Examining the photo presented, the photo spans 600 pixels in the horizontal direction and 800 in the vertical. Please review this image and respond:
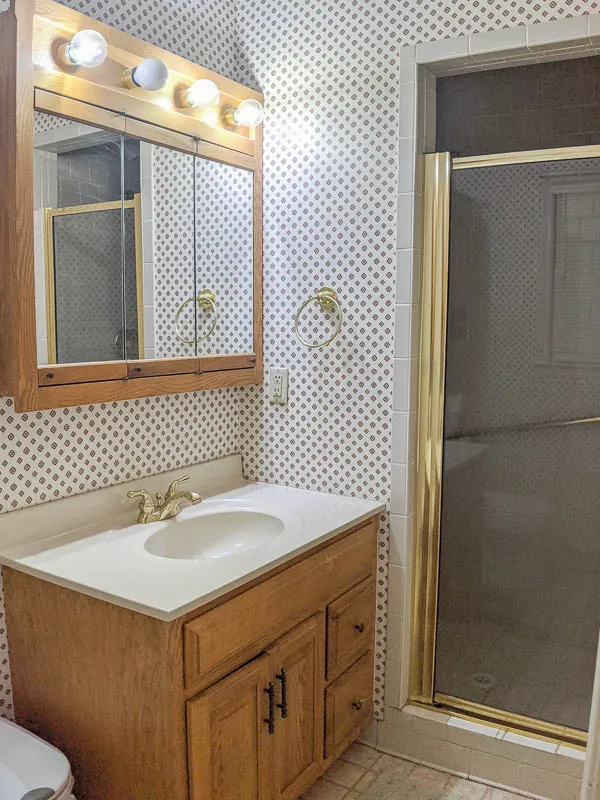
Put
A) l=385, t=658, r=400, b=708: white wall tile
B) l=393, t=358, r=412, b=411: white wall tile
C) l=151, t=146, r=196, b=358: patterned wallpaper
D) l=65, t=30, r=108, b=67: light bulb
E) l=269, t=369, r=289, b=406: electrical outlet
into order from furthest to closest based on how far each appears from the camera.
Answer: l=269, t=369, r=289, b=406: electrical outlet
l=385, t=658, r=400, b=708: white wall tile
l=393, t=358, r=412, b=411: white wall tile
l=151, t=146, r=196, b=358: patterned wallpaper
l=65, t=30, r=108, b=67: light bulb

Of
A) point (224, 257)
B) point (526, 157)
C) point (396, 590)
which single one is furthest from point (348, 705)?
point (526, 157)

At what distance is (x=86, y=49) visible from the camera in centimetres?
170

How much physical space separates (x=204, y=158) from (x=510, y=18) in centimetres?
94

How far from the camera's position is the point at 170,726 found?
5.08 feet

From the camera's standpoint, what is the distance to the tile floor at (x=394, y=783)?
85.8 inches

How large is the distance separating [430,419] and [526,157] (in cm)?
82

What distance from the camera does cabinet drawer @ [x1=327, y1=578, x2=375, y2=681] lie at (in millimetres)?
2098

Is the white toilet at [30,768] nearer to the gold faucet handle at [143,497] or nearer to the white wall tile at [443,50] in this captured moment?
the gold faucet handle at [143,497]

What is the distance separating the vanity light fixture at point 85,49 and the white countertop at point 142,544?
1.08m

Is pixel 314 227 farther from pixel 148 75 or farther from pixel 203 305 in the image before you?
pixel 148 75

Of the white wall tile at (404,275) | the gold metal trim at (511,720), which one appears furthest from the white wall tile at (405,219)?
the gold metal trim at (511,720)

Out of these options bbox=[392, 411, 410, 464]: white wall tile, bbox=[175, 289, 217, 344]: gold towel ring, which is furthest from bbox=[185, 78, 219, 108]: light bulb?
bbox=[392, 411, 410, 464]: white wall tile

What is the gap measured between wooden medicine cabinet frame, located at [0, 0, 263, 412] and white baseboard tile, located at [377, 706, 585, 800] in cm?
129

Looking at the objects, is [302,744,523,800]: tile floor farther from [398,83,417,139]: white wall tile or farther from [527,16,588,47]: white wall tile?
[527,16,588,47]: white wall tile
